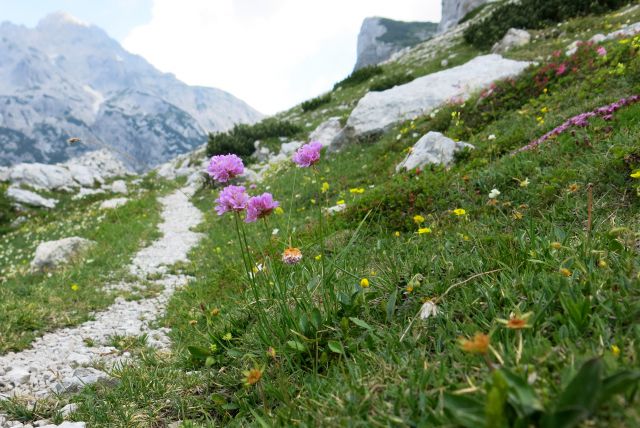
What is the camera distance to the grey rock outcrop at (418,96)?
43.1ft

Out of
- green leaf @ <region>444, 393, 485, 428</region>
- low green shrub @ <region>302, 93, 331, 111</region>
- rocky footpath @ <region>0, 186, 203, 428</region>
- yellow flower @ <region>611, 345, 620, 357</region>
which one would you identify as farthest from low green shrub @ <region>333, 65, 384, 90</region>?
green leaf @ <region>444, 393, 485, 428</region>

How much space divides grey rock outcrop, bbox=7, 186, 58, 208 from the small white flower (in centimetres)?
2393

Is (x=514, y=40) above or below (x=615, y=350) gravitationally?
above

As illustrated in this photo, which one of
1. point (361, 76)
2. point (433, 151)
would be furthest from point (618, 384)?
point (361, 76)

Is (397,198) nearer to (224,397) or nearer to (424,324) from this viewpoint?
(424,324)

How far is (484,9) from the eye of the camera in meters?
35.4

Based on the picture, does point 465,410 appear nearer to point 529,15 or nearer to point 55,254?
point 55,254

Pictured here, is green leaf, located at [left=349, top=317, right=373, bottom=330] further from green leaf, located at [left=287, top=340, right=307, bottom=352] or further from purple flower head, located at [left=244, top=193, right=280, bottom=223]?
purple flower head, located at [left=244, top=193, right=280, bottom=223]

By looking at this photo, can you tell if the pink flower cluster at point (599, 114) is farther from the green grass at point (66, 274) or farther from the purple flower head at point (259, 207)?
the green grass at point (66, 274)

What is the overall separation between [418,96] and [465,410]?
13973 millimetres

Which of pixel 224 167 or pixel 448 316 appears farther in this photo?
pixel 224 167

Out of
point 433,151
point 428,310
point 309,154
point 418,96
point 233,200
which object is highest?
point 418,96

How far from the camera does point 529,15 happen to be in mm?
20266

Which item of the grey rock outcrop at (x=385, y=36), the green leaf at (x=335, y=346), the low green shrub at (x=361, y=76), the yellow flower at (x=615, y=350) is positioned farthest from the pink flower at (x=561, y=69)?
the grey rock outcrop at (x=385, y=36)
